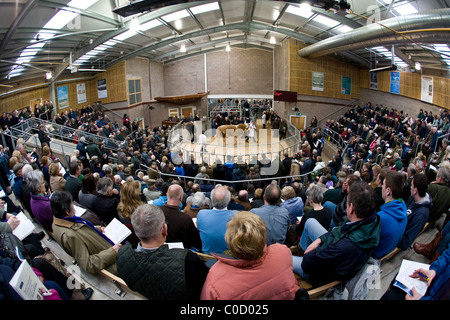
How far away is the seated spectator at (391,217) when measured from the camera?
240cm

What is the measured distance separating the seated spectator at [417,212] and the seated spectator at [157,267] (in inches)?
87.4

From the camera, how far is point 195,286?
1.78m

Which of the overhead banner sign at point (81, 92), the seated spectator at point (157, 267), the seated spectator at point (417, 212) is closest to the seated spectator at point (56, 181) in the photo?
the seated spectator at point (157, 267)

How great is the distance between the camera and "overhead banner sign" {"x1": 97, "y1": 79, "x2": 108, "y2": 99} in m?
18.0

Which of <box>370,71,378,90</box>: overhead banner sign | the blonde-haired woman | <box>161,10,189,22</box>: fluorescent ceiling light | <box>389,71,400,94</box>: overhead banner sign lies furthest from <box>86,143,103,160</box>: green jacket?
<box>370,71,378,90</box>: overhead banner sign

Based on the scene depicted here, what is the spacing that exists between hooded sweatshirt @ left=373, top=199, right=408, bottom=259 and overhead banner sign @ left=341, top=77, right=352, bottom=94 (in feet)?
58.3

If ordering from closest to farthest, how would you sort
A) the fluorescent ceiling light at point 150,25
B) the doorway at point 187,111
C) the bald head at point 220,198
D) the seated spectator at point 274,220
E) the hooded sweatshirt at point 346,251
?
the hooded sweatshirt at point 346,251 < the seated spectator at point 274,220 < the bald head at point 220,198 < the fluorescent ceiling light at point 150,25 < the doorway at point 187,111

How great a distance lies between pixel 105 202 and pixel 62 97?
48.7 feet

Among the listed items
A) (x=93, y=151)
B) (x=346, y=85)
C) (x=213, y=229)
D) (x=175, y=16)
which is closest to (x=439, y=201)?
(x=213, y=229)

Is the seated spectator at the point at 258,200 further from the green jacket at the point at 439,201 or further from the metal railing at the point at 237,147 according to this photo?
the metal railing at the point at 237,147

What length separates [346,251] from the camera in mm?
2066
